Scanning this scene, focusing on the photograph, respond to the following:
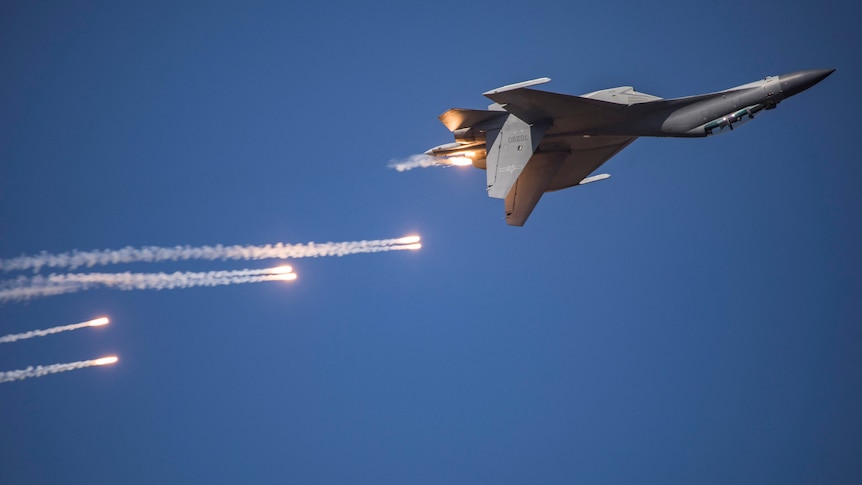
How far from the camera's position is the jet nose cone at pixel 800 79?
2688 centimetres

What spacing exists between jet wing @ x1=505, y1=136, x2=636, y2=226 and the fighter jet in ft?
0.12

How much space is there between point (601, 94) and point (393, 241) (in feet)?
46.3

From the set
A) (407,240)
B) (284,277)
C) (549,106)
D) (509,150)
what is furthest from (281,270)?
(549,106)

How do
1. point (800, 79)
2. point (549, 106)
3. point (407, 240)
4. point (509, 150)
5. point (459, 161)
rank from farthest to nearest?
point (407, 240), point (459, 161), point (509, 150), point (549, 106), point (800, 79)

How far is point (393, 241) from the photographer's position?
40.6m

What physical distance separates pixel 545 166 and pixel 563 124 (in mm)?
2457

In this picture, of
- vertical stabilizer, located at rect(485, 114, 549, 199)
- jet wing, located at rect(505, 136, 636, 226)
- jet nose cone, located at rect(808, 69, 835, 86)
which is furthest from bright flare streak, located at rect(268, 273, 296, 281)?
jet nose cone, located at rect(808, 69, 835, 86)

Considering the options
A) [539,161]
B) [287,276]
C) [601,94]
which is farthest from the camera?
[287,276]

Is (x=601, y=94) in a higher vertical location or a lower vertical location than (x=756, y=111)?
higher

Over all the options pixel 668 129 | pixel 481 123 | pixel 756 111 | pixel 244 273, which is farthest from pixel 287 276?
pixel 756 111

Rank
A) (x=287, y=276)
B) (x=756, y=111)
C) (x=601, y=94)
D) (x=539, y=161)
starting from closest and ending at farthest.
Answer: (x=756, y=111), (x=601, y=94), (x=539, y=161), (x=287, y=276)

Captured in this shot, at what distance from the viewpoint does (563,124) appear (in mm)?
30031

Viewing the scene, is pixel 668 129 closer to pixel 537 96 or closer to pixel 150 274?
pixel 537 96

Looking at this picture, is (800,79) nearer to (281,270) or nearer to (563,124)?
(563,124)
